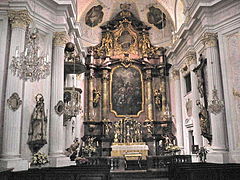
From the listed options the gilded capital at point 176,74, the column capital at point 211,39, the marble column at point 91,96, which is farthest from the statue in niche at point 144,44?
the column capital at point 211,39

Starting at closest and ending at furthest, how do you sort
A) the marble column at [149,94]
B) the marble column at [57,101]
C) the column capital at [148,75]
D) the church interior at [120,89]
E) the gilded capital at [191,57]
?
the church interior at [120,89]
the marble column at [57,101]
the gilded capital at [191,57]
the marble column at [149,94]
the column capital at [148,75]

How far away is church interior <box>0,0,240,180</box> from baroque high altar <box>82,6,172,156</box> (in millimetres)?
66

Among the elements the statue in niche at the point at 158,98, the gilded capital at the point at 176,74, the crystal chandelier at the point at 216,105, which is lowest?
the crystal chandelier at the point at 216,105

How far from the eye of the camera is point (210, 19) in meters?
10.6

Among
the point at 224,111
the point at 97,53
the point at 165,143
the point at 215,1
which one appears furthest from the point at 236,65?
the point at 97,53

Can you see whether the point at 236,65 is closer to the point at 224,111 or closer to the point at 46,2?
the point at 224,111

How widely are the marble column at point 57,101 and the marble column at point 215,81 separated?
574 centimetres

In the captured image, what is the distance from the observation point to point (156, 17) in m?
17.7

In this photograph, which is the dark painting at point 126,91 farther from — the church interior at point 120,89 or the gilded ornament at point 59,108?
the gilded ornament at point 59,108

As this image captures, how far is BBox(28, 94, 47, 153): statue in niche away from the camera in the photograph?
28.3 ft

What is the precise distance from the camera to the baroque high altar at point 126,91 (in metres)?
15.8

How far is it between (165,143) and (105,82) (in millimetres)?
5303

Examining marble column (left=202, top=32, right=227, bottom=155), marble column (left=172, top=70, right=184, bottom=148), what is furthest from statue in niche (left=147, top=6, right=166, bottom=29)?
marble column (left=202, top=32, right=227, bottom=155)

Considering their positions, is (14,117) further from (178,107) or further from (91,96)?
(178,107)
